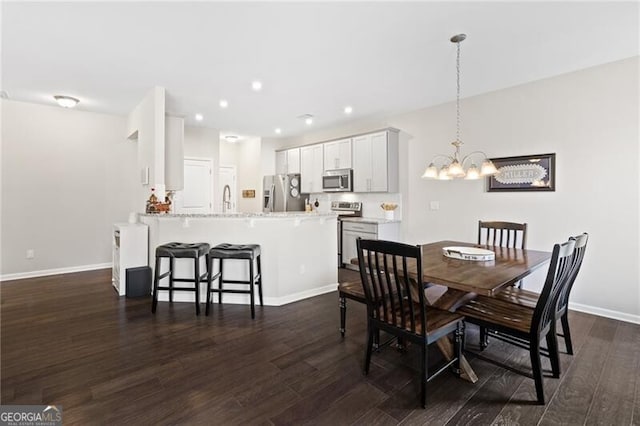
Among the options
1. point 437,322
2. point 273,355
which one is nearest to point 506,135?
point 437,322

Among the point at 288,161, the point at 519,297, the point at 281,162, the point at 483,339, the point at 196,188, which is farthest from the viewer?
the point at 281,162

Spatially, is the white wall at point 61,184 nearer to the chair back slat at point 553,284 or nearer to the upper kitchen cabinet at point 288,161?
the upper kitchen cabinet at point 288,161

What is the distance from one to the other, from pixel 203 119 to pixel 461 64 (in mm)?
4319

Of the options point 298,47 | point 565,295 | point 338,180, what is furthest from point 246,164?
point 565,295

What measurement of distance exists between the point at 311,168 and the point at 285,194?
80cm

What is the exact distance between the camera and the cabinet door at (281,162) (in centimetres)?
712

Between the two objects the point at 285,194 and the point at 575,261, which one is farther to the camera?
the point at 285,194

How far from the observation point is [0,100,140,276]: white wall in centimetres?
476

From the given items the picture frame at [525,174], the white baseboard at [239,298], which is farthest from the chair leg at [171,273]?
the picture frame at [525,174]

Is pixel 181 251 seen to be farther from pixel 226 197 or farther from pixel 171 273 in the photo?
pixel 226 197

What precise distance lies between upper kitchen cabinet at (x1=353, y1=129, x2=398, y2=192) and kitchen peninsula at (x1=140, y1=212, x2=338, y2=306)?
1.68 m

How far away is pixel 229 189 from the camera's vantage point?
25.2 feet

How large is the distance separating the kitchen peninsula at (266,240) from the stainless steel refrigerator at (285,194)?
2.76 meters

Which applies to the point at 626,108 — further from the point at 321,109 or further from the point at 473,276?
the point at 321,109
